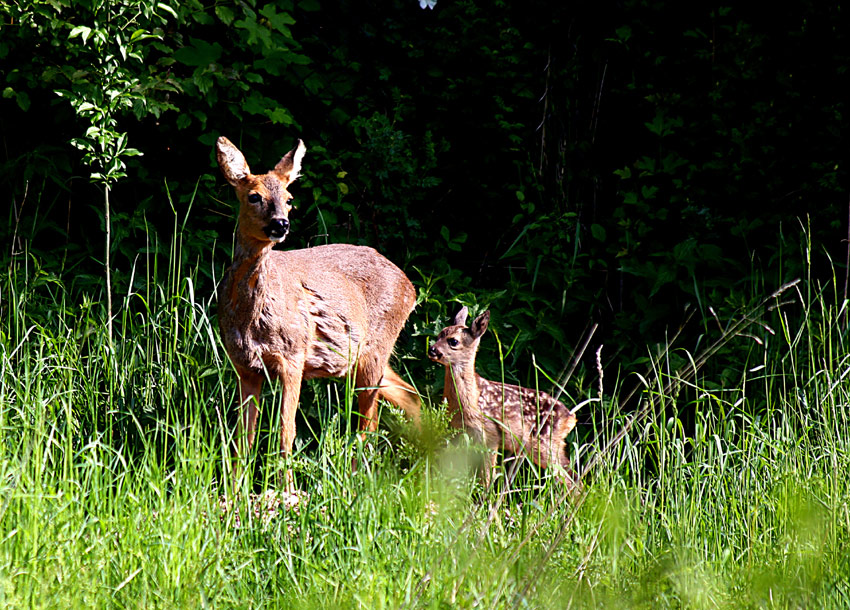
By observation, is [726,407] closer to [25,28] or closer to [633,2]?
[633,2]

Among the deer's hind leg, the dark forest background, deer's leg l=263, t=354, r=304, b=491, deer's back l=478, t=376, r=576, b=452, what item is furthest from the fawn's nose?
the dark forest background

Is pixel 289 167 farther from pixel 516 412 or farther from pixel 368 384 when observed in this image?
pixel 516 412

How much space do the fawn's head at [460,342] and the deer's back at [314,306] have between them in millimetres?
391

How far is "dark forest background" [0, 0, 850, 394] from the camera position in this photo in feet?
21.4

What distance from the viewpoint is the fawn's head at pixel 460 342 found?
5.27 m

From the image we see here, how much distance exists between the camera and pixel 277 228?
4473mm

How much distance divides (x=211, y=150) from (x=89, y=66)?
1095 mm

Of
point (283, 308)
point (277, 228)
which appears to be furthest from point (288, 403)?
point (277, 228)

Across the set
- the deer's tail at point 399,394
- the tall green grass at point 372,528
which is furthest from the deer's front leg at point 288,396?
the deer's tail at point 399,394

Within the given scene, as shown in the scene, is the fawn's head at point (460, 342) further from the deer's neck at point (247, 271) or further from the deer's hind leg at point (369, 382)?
the deer's neck at point (247, 271)

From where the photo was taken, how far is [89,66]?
19.0ft

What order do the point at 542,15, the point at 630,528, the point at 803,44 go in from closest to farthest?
the point at 630,528
the point at 803,44
the point at 542,15

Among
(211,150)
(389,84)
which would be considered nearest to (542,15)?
(389,84)

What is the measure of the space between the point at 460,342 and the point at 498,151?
123 inches
